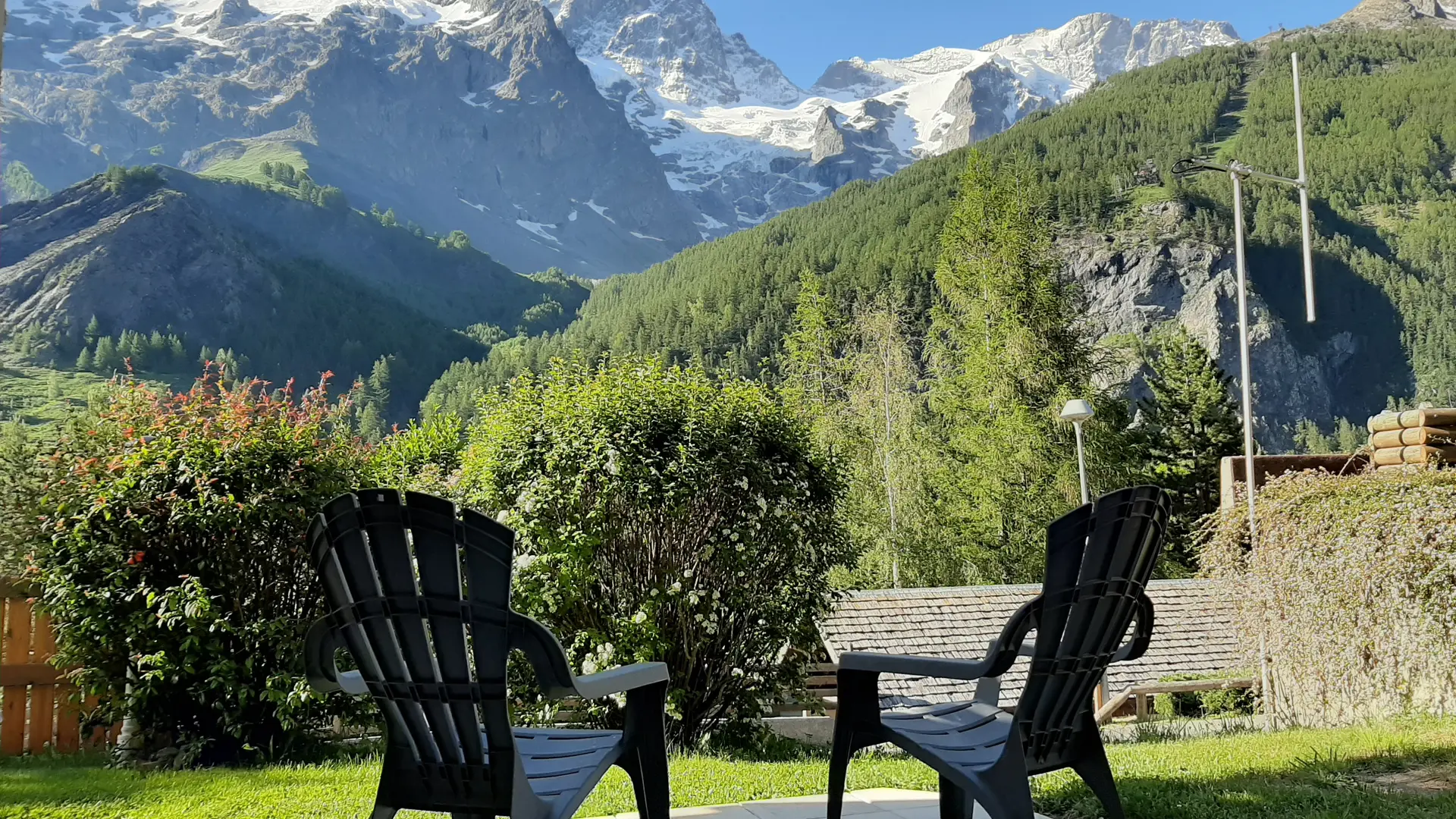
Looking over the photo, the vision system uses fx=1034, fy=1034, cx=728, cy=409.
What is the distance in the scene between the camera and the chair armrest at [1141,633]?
2.77m

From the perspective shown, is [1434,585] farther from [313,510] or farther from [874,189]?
[874,189]

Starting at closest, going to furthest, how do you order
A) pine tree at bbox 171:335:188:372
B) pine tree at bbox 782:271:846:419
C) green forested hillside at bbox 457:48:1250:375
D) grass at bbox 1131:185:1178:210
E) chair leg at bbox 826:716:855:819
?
chair leg at bbox 826:716:855:819 < pine tree at bbox 782:271:846:419 < green forested hillside at bbox 457:48:1250:375 < grass at bbox 1131:185:1178:210 < pine tree at bbox 171:335:188:372

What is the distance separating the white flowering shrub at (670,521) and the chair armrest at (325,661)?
285 centimetres

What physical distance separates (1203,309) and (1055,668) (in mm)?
73081

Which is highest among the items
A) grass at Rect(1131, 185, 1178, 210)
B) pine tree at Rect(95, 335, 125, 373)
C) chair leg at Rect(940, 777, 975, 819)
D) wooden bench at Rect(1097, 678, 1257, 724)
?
grass at Rect(1131, 185, 1178, 210)

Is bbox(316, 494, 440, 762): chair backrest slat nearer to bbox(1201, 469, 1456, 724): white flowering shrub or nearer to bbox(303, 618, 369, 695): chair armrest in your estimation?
bbox(303, 618, 369, 695): chair armrest

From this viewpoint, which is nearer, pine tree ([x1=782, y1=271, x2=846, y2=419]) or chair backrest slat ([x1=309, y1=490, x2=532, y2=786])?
chair backrest slat ([x1=309, y1=490, x2=532, y2=786])

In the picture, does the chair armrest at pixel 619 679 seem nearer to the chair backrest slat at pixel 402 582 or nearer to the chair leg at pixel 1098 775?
the chair backrest slat at pixel 402 582

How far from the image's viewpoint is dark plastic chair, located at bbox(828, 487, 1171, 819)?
2.54m

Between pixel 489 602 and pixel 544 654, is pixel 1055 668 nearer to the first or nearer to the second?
pixel 544 654

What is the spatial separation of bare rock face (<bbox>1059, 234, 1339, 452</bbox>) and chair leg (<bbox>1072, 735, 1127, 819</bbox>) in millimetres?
68083

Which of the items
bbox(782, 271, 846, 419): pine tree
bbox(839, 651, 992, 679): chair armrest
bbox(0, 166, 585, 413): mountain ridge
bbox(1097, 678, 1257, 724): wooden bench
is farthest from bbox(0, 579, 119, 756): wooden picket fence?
bbox(0, 166, 585, 413): mountain ridge

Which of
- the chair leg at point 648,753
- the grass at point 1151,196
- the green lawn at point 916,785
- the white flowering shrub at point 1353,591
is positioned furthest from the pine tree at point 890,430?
the grass at point 1151,196

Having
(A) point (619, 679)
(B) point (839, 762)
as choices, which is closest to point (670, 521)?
(B) point (839, 762)
